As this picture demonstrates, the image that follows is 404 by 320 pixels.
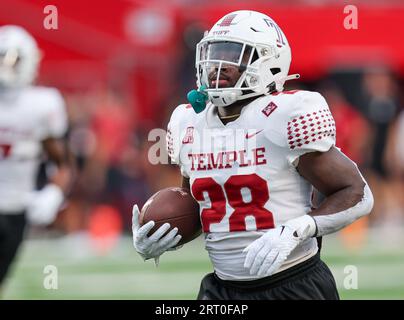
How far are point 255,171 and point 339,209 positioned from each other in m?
0.32

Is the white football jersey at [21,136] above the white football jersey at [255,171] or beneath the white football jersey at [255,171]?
above

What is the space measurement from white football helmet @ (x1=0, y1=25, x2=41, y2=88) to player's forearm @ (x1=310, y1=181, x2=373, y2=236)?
126 inches

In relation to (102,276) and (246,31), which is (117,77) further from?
(246,31)

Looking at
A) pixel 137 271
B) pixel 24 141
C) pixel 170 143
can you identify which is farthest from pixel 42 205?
pixel 137 271

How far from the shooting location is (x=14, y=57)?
21.4ft

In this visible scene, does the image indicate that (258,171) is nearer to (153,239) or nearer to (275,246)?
(275,246)

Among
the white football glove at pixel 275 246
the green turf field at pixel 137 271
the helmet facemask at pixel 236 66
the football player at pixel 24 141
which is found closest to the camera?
the white football glove at pixel 275 246

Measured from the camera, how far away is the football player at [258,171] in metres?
3.74

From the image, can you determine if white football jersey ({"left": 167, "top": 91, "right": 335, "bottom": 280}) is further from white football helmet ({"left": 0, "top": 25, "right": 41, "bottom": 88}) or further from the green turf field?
the green turf field

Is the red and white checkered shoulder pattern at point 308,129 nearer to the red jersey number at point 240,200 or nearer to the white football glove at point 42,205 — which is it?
the red jersey number at point 240,200

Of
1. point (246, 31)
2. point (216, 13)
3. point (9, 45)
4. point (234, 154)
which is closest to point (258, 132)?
point (234, 154)

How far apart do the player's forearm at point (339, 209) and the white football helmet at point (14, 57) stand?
10.5 ft

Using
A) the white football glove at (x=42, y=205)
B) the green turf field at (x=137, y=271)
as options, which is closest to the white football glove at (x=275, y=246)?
the white football glove at (x=42, y=205)

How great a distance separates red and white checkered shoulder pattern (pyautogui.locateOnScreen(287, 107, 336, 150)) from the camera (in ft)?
12.1
